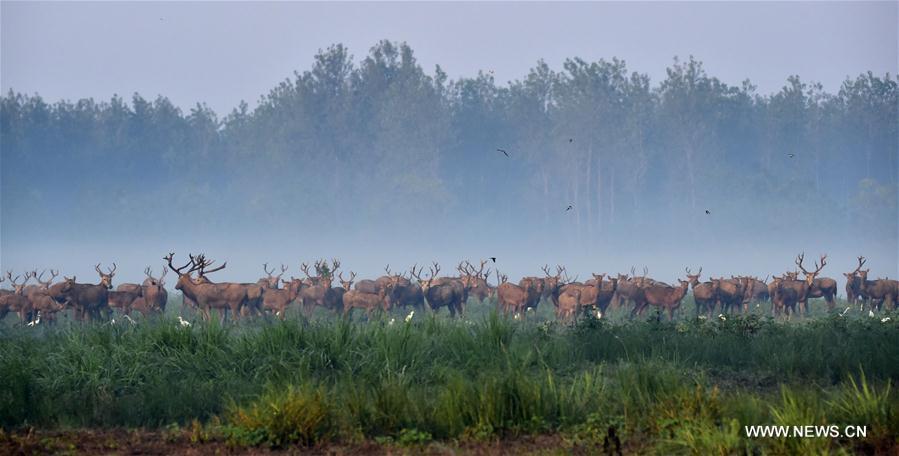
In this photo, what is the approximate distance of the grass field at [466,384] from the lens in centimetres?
1062

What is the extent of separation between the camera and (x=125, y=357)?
14711 mm

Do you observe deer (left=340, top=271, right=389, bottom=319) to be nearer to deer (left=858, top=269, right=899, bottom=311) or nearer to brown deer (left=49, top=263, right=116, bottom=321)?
brown deer (left=49, top=263, right=116, bottom=321)

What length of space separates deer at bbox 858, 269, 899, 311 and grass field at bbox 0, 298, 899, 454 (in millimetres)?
11511

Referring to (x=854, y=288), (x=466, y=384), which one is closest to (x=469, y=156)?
(x=854, y=288)

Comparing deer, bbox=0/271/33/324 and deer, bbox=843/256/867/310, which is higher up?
deer, bbox=843/256/867/310

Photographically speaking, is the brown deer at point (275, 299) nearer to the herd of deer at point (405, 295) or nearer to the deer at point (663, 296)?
the herd of deer at point (405, 295)

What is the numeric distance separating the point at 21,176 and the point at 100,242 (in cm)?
937

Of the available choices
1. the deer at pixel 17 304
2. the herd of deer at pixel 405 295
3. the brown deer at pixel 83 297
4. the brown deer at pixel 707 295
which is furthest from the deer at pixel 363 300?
the brown deer at pixel 707 295

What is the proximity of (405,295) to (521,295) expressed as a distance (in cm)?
356

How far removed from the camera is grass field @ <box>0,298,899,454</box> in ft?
34.9

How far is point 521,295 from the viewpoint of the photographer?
1123 inches

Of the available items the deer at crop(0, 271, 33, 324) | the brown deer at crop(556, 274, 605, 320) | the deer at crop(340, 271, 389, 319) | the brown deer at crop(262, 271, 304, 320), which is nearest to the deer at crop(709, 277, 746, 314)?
the brown deer at crop(556, 274, 605, 320)

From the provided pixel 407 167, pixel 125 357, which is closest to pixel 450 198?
pixel 407 167

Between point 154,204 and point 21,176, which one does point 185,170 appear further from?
Result: point 21,176
